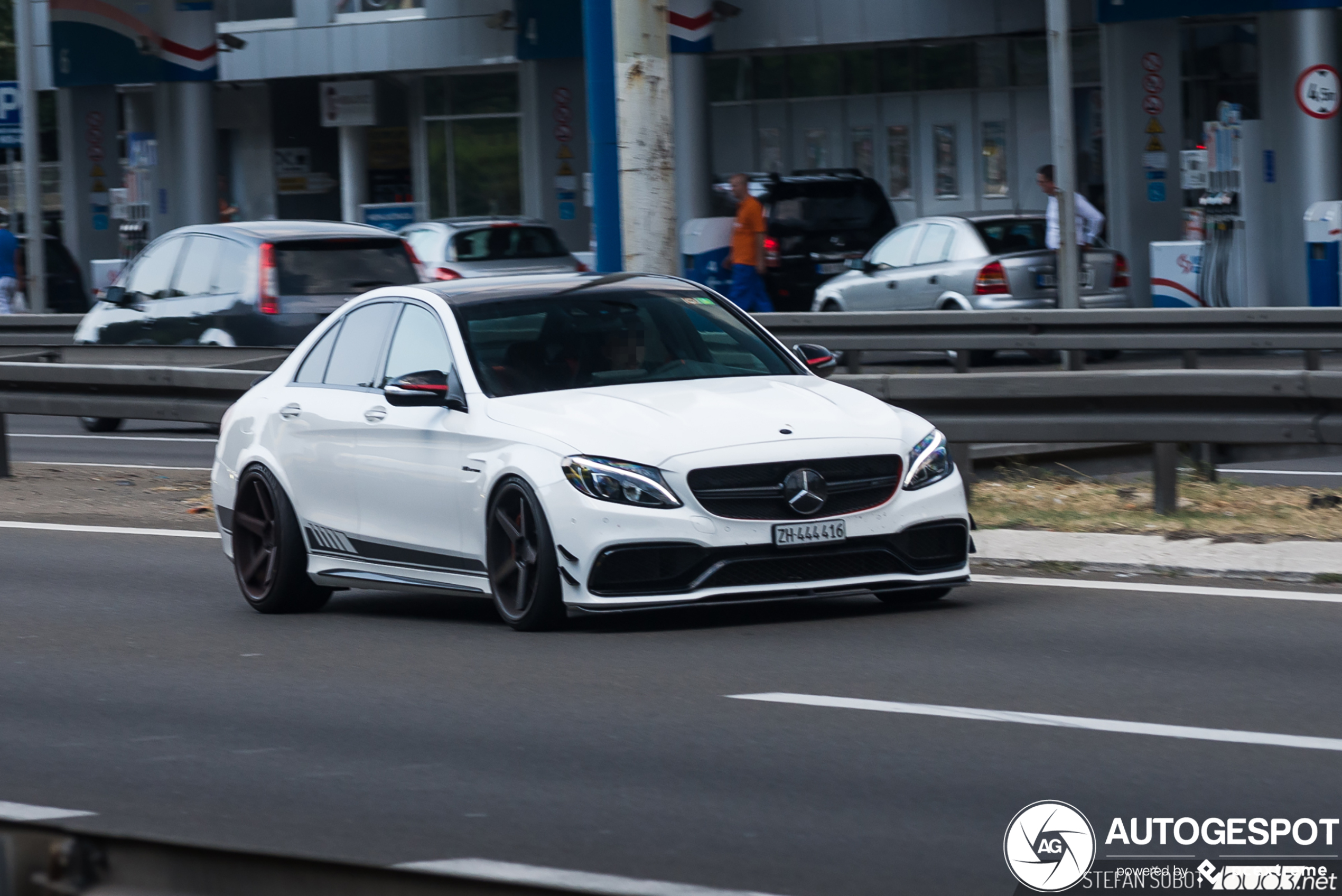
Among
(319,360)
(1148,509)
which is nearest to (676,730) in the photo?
(319,360)

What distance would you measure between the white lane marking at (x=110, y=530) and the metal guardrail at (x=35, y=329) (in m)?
9.62

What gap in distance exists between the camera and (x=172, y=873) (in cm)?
320

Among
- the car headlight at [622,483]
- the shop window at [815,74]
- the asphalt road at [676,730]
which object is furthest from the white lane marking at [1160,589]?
the shop window at [815,74]

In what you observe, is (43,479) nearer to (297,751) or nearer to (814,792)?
(297,751)

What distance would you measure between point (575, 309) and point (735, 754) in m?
3.42

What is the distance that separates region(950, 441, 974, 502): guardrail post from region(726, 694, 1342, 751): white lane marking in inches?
197

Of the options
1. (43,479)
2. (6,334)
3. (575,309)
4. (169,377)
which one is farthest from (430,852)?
(6,334)

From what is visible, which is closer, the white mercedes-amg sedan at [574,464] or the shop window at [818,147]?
the white mercedes-amg sedan at [574,464]

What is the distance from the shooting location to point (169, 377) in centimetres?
1532

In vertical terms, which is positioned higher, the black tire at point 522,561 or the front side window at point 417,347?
the front side window at point 417,347

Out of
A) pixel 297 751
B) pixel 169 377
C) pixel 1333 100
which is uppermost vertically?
pixel 1333 100

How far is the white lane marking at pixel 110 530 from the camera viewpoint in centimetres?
1320

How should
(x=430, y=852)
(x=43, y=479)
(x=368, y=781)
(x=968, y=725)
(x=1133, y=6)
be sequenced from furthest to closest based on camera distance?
(x=1133, y=6)
(x=43, y=479)
(x=968, y=725)
(x=368, y=781)
(x=430, y=852)

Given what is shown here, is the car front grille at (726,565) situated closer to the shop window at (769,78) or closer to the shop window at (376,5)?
the shop window at (769,78)
